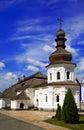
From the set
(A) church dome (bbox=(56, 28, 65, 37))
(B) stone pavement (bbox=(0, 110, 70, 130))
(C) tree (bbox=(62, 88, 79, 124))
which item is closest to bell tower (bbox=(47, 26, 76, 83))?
(A) church dome (bbox=(56, 28, 65, 37))


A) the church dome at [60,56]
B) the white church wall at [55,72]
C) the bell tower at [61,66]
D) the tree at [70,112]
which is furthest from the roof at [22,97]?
the tree at [70,112]

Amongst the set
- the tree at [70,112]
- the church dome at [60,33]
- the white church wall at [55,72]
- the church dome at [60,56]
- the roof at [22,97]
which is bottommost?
the tree at [70,112]

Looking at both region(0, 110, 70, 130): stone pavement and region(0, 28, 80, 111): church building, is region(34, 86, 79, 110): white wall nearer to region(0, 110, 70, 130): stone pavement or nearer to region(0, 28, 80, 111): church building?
region(0, 28, 80, 111): church building

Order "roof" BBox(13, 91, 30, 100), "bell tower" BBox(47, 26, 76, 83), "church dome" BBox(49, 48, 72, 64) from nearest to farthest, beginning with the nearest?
"bell tower" BBox(47, 26, 76, 83), "church dome" BBox(49, 48, 72, 64), "roof" BBox(13, 91, 30, 100)

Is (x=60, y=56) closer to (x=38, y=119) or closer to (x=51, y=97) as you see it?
(x=51, y=97)

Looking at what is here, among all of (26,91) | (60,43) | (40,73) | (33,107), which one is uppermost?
(60,43)

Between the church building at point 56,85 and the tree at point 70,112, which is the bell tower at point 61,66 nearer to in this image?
the church building at point 56,85

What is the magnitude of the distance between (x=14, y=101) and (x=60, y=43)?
1742 cm

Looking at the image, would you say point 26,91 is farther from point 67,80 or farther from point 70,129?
point 70,129

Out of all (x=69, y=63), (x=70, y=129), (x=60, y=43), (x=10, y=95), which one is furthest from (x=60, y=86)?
(x=70, y=129)

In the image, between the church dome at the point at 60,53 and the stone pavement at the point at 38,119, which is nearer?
the stone pavement at the point at 38,119

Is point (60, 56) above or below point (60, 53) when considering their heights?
below

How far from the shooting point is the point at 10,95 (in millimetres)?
66375

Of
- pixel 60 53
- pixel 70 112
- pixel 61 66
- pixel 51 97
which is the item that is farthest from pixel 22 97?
pixel 70 112
